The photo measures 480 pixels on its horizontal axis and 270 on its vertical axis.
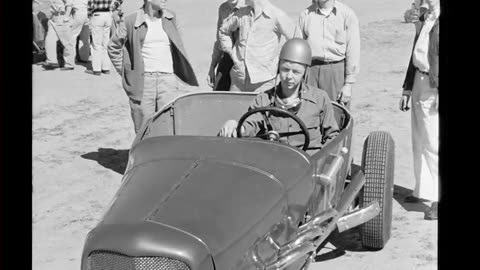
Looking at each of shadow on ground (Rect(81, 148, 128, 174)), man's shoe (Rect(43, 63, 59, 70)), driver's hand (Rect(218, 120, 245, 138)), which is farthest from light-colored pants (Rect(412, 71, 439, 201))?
man's shoe (Rect(43, 63, 59, 70))

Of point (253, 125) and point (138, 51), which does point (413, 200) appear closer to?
point (253, 125)

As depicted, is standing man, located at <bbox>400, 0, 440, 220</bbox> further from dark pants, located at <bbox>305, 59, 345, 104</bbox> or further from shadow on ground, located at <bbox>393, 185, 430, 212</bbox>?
dark pants, located at <bbox>305, 59, 345, 104</bbox>

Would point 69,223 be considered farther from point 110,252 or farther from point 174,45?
point 110,252

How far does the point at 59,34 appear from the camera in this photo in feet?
50.8

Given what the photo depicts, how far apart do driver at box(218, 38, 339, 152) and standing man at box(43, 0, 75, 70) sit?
9.49 meters

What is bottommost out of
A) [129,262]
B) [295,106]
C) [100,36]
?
[100,36]

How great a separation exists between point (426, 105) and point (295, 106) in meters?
1.64

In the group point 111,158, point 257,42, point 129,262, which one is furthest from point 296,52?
point 111,158

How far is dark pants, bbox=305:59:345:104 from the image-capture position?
328 inches

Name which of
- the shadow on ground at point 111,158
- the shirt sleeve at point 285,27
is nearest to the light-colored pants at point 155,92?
the shadow on ground at point 111,158

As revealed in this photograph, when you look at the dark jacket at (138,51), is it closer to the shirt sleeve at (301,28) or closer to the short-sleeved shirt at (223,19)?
the short-sleeved shirt at (223,19)
